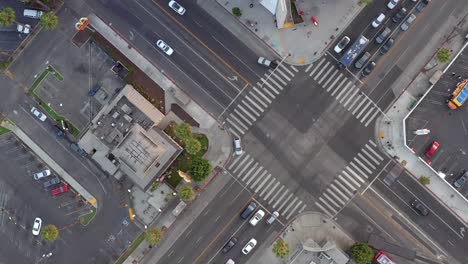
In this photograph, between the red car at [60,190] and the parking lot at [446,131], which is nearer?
the parking lot at [446,131]

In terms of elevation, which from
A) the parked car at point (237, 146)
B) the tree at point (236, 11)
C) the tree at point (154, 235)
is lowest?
the tree at point (154, 235)

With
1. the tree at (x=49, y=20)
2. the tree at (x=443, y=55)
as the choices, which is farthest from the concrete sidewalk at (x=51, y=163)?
the tree at (x=443, y=55)

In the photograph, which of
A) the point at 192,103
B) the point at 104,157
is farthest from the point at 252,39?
the point at 104,157

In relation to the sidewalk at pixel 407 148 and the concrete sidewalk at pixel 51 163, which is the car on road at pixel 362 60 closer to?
the sidewalk at pixel 407 148

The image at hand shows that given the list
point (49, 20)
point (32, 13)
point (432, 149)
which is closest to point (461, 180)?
point (432, 149)

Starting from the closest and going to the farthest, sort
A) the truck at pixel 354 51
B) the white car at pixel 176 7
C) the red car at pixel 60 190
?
the truck at pixel 354 51 < the white car at pixel 176 7 < the red car at pixel 60 190

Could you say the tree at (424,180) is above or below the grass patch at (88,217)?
above

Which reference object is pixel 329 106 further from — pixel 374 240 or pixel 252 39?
pixel 374 240

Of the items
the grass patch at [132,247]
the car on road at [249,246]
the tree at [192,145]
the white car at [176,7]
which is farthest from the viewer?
the grass patch at [132,247]
